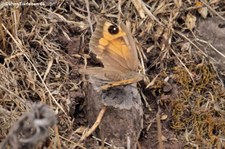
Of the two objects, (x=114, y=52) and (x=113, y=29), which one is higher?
(x=113, y=29)

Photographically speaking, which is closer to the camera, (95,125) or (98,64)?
(95,125)

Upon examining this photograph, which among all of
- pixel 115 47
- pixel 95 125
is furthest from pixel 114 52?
pixel 95 125

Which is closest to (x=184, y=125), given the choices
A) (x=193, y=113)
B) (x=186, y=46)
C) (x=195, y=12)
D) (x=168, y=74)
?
(x=193, y=113)

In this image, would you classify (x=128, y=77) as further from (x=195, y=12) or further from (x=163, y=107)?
(x=195, y=12)

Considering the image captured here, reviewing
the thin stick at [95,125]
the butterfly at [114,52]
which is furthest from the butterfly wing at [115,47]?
the thin stick at [95,125]

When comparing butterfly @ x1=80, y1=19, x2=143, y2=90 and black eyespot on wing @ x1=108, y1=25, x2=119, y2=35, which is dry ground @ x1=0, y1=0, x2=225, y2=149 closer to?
butterfly @ x1=80, y1=19, x2=143, y2=90

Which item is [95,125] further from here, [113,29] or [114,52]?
[113,29]
